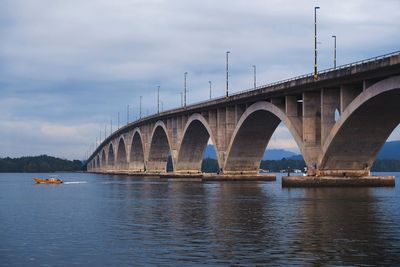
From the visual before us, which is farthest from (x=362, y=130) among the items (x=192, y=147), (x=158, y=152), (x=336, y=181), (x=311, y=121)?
(x=158, y=152)

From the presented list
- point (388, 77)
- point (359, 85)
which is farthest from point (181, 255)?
point (359, 85)

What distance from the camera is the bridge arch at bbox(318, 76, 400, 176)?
202 feet

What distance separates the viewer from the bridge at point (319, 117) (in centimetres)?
6325

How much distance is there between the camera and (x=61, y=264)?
970 inches

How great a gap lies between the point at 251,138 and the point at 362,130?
3343cm

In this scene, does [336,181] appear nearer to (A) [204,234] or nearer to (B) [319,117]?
(B) [319,117]

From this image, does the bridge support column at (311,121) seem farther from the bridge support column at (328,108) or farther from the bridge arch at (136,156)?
the bridge arch at (136,156)

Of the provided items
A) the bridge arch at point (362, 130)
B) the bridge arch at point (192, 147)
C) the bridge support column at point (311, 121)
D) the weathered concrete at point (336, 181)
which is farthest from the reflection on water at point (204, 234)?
the bridge arch at point (192, 147)

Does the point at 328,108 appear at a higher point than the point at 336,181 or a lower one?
higher

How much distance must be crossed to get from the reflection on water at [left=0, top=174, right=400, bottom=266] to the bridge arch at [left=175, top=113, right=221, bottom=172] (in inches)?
2927

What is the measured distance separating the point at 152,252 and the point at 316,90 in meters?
50.4

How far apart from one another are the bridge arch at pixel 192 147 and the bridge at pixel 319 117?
4472mm

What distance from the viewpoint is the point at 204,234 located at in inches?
1300

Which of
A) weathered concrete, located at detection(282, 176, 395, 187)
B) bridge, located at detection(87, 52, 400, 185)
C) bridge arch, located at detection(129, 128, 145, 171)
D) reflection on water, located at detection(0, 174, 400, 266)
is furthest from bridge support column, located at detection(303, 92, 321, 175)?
bridge arch, located at detection(129, 128, 145, 171)
